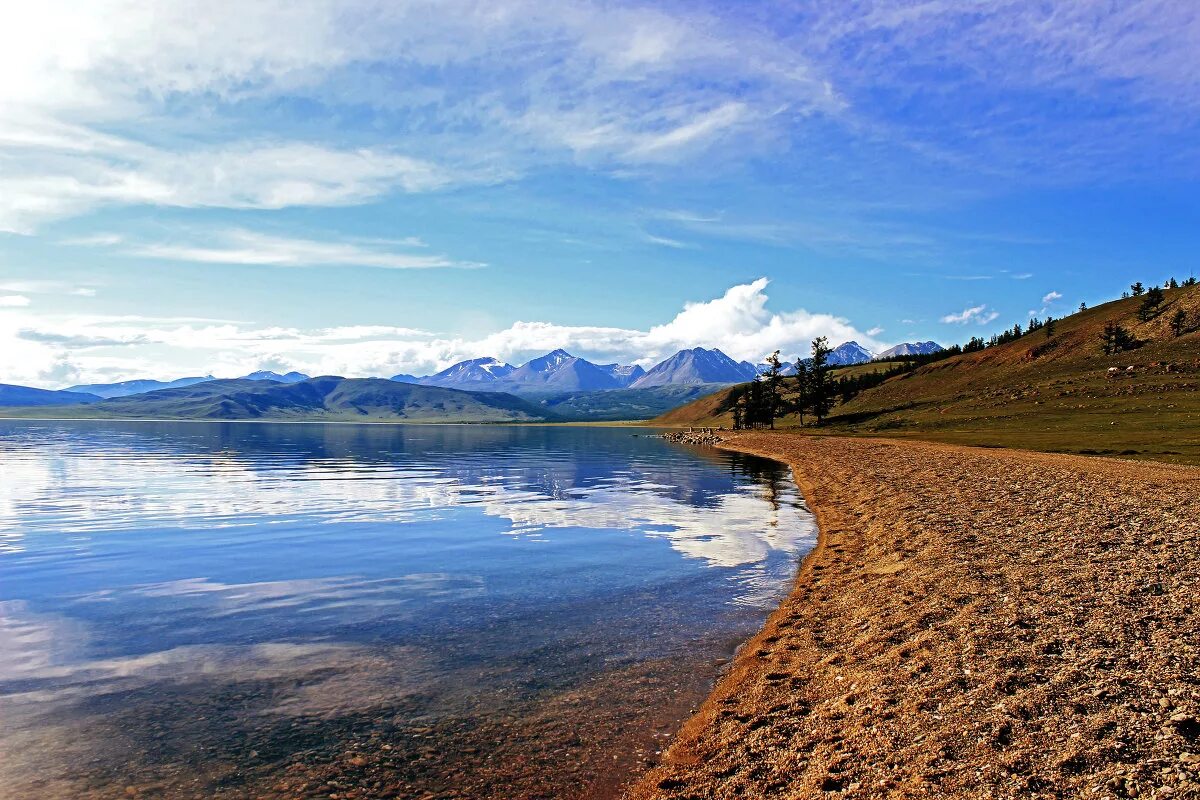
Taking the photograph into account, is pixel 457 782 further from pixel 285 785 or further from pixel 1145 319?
pixel 1145 319

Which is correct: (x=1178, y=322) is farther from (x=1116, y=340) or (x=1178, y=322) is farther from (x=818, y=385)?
(x=818, y=385)

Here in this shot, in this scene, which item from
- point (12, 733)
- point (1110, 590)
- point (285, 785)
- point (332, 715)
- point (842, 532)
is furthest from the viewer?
point (842, 532)

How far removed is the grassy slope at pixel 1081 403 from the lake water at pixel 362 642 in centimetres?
5515

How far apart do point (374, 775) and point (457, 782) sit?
1500mm

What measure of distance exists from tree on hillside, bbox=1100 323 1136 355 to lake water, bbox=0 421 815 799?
17138 centimetres

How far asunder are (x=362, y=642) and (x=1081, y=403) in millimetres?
143072

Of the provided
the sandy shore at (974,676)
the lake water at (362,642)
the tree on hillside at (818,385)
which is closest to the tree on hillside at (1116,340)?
the tree on hillside at (818,385)

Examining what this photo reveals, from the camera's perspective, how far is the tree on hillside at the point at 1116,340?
170 metres

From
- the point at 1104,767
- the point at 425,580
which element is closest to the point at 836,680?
the point at 1104,767

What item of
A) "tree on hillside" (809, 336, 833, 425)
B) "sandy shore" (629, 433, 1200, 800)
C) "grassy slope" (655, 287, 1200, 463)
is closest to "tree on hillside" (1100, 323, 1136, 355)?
"grassy slope" (655, 287, 1200, 463)

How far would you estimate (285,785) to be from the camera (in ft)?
39.1

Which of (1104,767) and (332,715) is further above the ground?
(1104,767)

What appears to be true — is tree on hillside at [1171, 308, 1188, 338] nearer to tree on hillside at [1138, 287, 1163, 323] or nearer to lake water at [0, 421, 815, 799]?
tree on hillside at [1138, 287, 1163, 323]

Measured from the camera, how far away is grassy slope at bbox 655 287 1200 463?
82.3 metres
